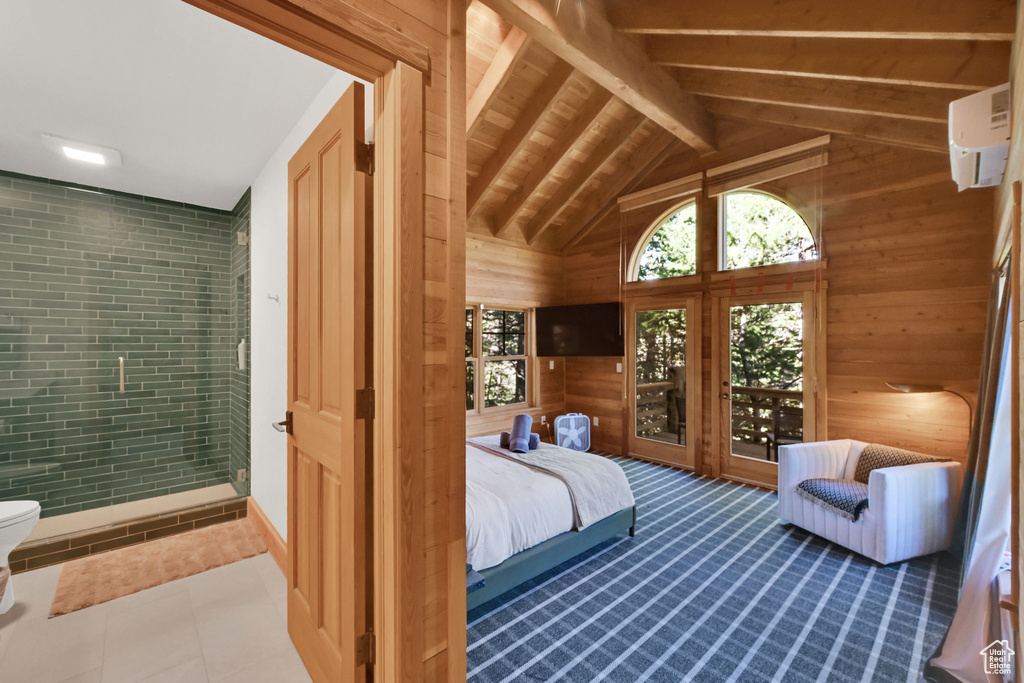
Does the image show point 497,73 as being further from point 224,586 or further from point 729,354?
point 224,586

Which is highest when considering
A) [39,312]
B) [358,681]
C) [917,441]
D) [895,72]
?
[895,72]

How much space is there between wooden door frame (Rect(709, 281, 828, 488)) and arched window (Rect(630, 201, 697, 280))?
22.5 inches

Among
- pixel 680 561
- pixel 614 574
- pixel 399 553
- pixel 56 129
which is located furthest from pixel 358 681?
pixel 56 129

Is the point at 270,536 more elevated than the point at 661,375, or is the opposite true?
the point at 661,375

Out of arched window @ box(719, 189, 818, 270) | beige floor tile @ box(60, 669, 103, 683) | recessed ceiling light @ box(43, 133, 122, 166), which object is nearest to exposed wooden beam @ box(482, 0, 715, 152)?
arched window @ box(719, 189, 818, 270)

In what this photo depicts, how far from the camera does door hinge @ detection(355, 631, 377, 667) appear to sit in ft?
4.43

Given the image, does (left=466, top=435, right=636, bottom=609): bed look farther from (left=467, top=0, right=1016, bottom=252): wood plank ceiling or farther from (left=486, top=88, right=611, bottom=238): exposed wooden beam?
(left=486, top=88, right=611, bottom=238): exposed wooden beam

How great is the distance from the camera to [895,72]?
238 cm

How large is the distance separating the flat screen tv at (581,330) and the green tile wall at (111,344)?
3557 millimetres

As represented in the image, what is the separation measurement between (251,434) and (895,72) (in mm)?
4691

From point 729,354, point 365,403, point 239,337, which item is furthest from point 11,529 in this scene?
point 729,354

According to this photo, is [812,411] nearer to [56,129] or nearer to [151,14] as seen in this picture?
[151,14]

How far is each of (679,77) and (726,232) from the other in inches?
64.3

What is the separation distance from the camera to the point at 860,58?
250cm
